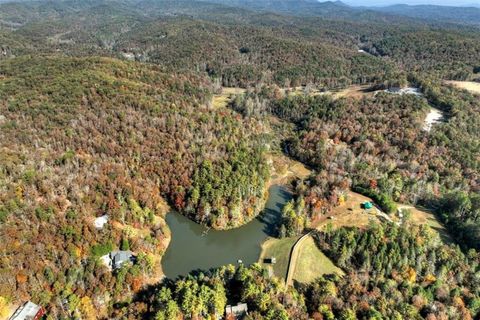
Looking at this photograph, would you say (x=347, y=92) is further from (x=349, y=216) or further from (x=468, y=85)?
(x=349, y=216)

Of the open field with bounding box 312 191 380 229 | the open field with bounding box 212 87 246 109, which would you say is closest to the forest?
the open field with bounding box 312 191 380 229

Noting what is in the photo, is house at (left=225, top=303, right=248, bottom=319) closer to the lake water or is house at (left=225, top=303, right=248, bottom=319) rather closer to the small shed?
the lake water

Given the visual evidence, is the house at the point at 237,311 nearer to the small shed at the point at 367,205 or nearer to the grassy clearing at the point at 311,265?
the grassy clearing at the point at 311,265

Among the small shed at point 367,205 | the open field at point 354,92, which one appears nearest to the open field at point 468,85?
the open field at point 354,92

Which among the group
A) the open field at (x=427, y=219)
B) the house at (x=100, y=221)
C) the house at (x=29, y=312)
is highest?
the house at (x=100, y=221)

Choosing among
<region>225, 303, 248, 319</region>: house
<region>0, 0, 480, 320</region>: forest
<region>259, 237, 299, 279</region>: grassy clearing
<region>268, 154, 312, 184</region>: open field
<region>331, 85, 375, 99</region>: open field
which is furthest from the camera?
<region>331, 85, 375, 99</region>: open field

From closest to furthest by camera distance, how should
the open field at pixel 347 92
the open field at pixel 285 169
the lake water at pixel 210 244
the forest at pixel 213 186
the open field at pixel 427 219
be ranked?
Answer: the forest at pixel 213 186
the lake water at pixel 210 244
the open field at pixel 427 219
the open field at pixel 285 169
the open field at pixel 347 92
